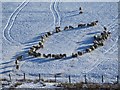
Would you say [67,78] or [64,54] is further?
[64,54]

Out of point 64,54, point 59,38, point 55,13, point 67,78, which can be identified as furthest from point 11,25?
point 67,78

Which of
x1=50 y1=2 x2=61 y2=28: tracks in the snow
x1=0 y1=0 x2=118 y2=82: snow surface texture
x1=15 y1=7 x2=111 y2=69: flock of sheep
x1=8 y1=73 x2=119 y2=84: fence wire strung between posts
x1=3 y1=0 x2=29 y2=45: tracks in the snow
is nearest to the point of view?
x1=8 y1=73 x2=119 y2=84: fence wire strung between posts

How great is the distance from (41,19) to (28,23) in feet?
5.49

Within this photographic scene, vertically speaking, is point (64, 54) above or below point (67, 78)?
above

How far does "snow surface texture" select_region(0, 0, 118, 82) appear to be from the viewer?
121ft

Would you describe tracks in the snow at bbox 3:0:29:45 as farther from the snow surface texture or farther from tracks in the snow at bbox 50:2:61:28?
tracks in the snow at bbox 50:2:61:28

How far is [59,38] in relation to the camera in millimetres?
43781

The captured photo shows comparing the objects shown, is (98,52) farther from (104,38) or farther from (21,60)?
(21,60)

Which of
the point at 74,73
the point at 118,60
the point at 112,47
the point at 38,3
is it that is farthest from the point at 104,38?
the point at 38,3

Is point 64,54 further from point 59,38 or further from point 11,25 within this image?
point 11,25

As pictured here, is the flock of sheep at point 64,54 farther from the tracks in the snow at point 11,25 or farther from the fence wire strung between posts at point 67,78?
the tracks in the snow at point 11,25

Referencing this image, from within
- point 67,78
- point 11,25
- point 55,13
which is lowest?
point 67,78

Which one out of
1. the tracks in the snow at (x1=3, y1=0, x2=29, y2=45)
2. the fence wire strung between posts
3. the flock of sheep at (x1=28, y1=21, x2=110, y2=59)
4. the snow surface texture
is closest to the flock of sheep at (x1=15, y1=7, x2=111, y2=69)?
the flock of sheep at (x1=28, y1=21, x2=110, y2=59)

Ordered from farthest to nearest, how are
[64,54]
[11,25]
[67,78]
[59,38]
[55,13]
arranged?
[55,13] → [11,25] → [59,38] → [64,54] → [67,78]
